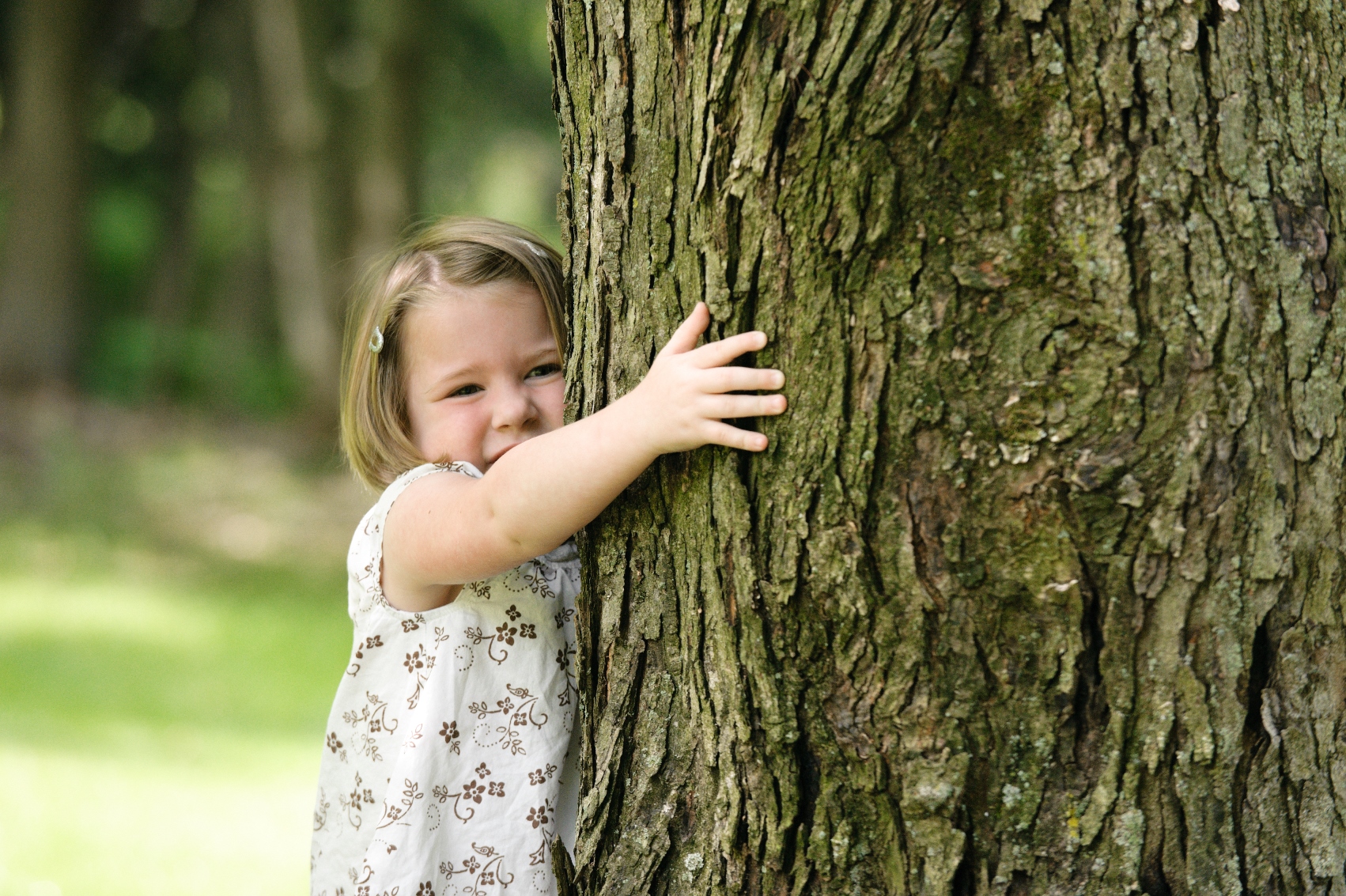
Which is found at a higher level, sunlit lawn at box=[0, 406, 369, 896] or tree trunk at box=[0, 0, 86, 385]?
tree trunk at box=[0, 0, 86, 385]

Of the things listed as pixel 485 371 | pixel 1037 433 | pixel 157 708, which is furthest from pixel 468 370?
pixel 157 708

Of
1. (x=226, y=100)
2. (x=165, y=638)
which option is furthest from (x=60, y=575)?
(x=226, y=100)

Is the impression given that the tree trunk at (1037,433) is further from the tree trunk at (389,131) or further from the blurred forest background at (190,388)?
the tree trunk at (389,131)

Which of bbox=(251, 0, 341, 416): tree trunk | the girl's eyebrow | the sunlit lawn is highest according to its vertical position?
bbox=(251, 0, 341, 416): tree trunk

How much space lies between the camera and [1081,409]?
1.55 m

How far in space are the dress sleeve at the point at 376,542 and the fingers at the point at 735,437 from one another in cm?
67

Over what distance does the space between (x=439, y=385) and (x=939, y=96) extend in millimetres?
1161

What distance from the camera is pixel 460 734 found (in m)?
2.22

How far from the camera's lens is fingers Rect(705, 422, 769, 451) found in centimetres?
170

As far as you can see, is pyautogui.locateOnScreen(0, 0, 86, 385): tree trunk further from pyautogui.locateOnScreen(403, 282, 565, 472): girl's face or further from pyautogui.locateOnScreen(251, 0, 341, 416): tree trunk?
pyautogui.locateOnScreen(403, 282, 565, 472): girl's face

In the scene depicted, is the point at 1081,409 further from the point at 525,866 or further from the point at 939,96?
the point at 525,866

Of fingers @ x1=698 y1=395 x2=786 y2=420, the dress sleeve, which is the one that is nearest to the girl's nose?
the dress sleeve

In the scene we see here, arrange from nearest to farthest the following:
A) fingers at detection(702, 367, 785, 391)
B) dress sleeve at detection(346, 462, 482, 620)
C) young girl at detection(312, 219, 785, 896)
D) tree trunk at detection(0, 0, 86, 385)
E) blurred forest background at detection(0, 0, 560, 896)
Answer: fingers at detection(702, 367, 785, 391)
young girl at detection(312, 219, 785, 896)
dress sleeve at detection(346, 462, 482, 620)
blurred forest background at detection(0, 0, 560, 896)
tree trunk at detection(0, 0, 86, 385)

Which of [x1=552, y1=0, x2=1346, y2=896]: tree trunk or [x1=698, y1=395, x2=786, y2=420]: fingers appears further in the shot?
[x1=698, y1=395, x2=786, y2=420]: fingers
